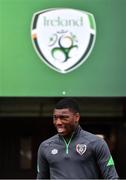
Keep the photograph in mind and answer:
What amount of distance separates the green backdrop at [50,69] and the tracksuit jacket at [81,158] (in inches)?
205

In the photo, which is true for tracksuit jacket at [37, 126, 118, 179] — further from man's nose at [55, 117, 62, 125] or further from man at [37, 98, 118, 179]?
man's nose at [55, 117, 62, 125]

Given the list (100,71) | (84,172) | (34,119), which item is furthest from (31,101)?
(84,172)

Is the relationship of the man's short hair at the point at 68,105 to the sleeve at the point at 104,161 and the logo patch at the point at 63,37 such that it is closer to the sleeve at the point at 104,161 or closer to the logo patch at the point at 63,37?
the sleeve at the point at 104,161

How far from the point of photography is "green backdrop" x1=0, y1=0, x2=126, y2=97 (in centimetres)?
865

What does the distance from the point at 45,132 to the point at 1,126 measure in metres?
1.05

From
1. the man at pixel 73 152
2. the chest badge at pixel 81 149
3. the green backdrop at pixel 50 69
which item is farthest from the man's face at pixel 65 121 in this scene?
the green backdrop at pixel 50 69

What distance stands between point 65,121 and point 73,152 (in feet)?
0.73

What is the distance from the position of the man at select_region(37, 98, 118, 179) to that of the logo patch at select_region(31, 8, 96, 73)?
5.27 meters

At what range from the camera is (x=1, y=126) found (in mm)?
11430

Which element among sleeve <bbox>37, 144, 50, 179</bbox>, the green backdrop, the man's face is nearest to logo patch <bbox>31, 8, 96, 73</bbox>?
the green backdrop

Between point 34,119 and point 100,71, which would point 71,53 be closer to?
point 100,71

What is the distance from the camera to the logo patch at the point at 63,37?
8.67m

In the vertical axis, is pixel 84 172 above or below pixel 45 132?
above

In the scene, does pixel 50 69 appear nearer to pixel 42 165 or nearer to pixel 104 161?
pixel 42 165
